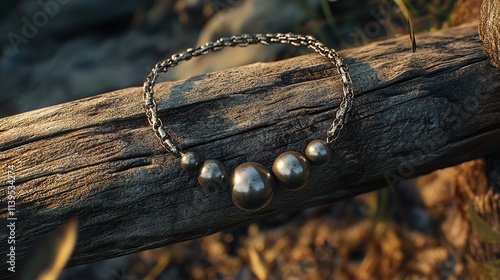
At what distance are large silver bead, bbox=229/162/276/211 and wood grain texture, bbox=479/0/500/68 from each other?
83cm

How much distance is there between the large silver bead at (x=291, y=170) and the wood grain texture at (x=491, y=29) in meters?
0.71

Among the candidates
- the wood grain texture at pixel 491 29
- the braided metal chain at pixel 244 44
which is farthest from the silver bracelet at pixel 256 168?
the wood grain texture at pixel 491 29

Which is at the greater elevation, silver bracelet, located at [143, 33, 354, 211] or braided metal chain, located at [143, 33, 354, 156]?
braided metal chain, located at [143, 33, 354, 156]

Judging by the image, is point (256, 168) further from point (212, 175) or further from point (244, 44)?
point (244, 44)

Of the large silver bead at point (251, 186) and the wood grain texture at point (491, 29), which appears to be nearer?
the large silver bead at point (251, 186)

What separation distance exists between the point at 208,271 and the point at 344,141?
1700 millimetres

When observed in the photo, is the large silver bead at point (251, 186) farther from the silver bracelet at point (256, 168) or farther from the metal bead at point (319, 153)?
the metal bead at point (319, 153)

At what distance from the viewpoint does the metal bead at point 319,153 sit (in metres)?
1.47

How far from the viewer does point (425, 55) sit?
167cm

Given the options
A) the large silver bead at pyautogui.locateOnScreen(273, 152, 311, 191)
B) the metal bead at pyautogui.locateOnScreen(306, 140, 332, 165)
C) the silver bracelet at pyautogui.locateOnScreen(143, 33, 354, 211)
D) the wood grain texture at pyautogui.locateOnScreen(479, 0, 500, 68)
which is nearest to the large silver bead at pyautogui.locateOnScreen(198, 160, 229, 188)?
the silver bracelet at pyautogui.locateOnScreen(143, 33, 354, 211)

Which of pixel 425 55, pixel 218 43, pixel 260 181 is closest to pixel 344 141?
pixel 260 181

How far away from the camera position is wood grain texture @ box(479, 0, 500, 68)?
5.08 ft

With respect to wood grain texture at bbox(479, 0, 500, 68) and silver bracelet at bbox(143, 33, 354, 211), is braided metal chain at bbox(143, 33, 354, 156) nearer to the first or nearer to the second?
silver bracelet at bbox(143, 33, 354, 211)

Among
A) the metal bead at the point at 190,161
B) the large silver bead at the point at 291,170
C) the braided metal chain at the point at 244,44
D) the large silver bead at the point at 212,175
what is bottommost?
the large silver bead at the point at 291,170
